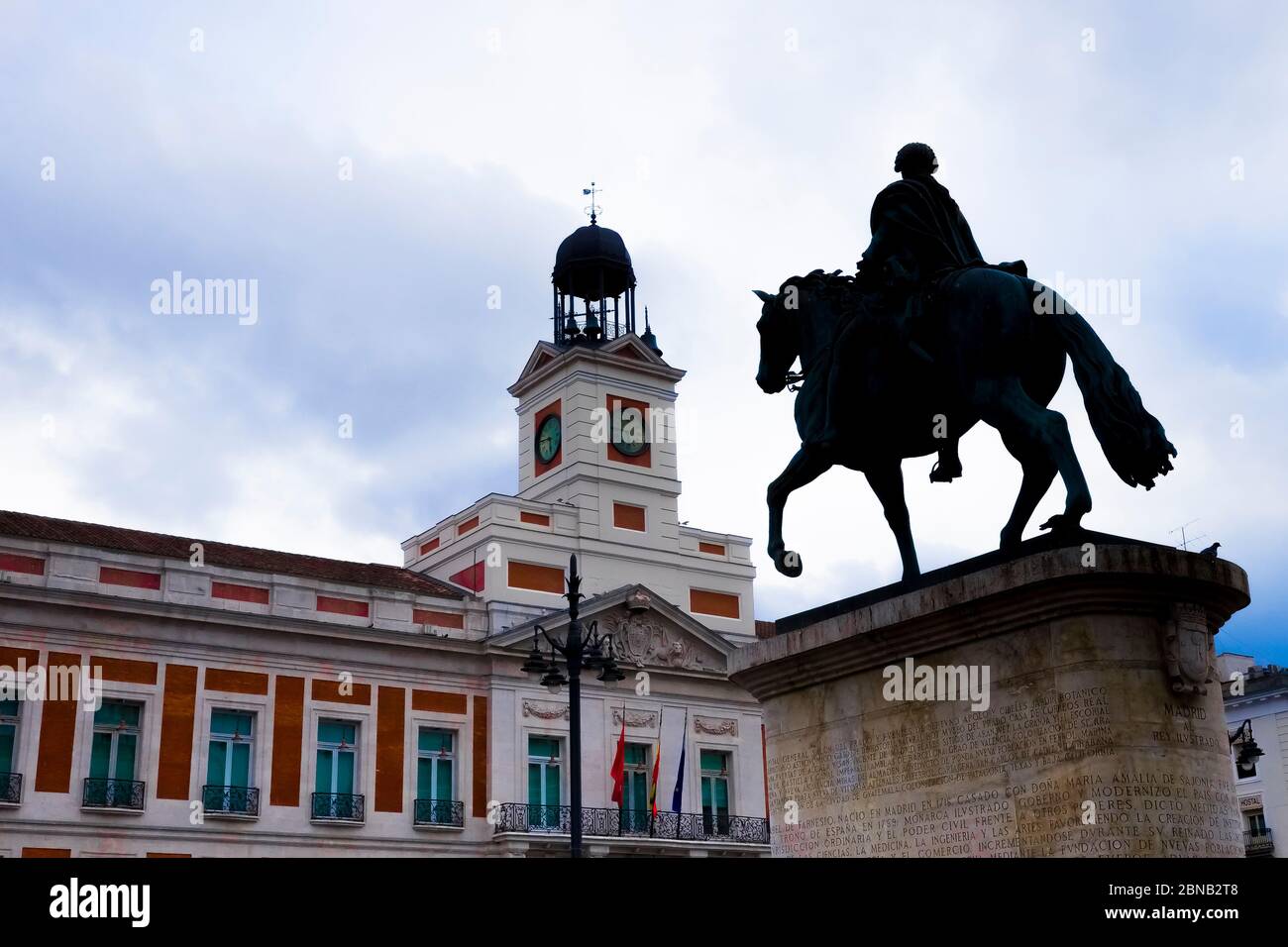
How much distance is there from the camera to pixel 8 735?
27.0 metres

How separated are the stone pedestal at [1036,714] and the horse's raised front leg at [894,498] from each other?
71 cm

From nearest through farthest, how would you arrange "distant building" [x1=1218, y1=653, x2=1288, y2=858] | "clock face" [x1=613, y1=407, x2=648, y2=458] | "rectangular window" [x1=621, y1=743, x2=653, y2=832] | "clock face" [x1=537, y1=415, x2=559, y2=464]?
"rectangular window" [x1=621, y1=743, x2=653, y2=832] < "distant building" [x1=1218, y1=653, x2=1288, y2=858] < "clock face" [x1=613, y1=407, x2=648, y2=458] < "clock face" [x1=537, y1=415, x2=559, y2=464]

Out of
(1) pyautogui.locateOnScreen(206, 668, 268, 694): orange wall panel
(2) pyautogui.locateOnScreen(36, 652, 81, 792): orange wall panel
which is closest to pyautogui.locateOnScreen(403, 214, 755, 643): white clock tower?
(1) pyautogui.locateOnScreen(206, 668, 268, 694): orange wall panel

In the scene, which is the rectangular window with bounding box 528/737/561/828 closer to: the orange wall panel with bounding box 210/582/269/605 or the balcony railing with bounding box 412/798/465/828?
the balcony railing with bounding box 412/798/465/828

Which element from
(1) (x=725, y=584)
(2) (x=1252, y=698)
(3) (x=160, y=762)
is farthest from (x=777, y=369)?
(2) (x=1252, y=698)

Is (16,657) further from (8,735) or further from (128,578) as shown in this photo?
(128,578)

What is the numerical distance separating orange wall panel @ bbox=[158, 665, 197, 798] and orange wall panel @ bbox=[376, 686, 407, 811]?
3.80 m

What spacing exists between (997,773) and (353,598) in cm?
2544

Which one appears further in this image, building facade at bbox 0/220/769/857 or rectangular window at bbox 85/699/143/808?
building facade at bbox 0/220/769/857

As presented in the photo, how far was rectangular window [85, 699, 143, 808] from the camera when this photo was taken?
27375mm

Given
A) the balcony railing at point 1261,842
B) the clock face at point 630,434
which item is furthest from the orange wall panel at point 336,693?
the balcony railing at point 1261,842

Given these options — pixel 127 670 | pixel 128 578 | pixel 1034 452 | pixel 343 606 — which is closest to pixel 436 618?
pixel 343 606

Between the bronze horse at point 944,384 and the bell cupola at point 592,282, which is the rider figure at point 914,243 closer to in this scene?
the bronze horse at point 944,384
